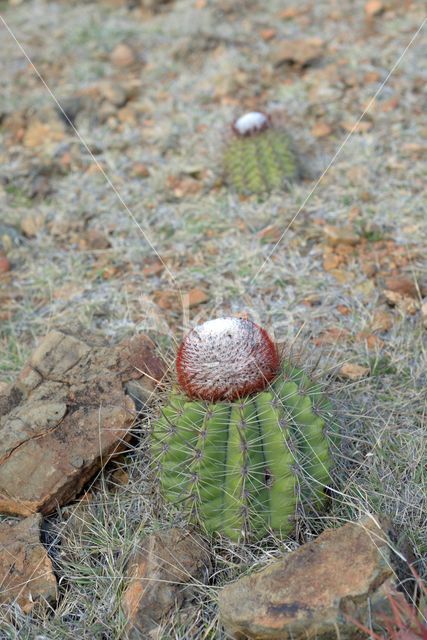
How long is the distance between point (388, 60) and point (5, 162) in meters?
2.86

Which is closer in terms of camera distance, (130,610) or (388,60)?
Result: (130,610)

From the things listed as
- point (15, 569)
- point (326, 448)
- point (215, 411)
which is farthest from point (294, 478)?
point (15, 569)

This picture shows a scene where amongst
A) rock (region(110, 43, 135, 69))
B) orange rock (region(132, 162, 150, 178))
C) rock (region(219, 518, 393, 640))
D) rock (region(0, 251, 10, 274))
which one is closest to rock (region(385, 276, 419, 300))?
rock (region(219, 518, 393, 640))

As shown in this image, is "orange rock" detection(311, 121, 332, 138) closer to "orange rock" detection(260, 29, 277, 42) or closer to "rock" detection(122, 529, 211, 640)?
"orange rock" detection(260, 29, 277, 42)

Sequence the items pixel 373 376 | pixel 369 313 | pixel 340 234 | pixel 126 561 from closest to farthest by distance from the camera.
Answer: pixel 126 561 < pixel 373 376 < pixel 369 313 < pixel 340 234

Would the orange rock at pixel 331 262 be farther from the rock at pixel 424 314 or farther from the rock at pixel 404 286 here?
the rock at pixel 424 314

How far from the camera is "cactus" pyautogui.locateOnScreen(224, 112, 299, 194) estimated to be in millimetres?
4250

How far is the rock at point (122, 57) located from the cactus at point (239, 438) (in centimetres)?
433

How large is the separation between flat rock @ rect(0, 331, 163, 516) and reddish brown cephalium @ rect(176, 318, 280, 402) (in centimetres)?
40

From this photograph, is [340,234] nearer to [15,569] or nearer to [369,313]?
[369,313]

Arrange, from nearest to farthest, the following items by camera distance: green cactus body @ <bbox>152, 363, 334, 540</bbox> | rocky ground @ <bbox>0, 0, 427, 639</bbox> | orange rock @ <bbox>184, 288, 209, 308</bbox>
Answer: green cactus body @ <bbox>152, 363, 334, 540</bbox> → rocky ground @ <bbox>0, 0, 427, 639</bbox> → orange rock @ <bbox>184, 288, 209, 308</bbox>

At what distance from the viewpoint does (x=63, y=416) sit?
2.60 metres

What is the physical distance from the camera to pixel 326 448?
220 cm

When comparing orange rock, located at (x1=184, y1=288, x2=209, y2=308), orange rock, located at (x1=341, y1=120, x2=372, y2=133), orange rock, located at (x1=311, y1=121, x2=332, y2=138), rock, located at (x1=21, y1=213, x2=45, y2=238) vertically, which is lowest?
orange rock, located at (x1=341, y1=120, x2=372, y2=133)
